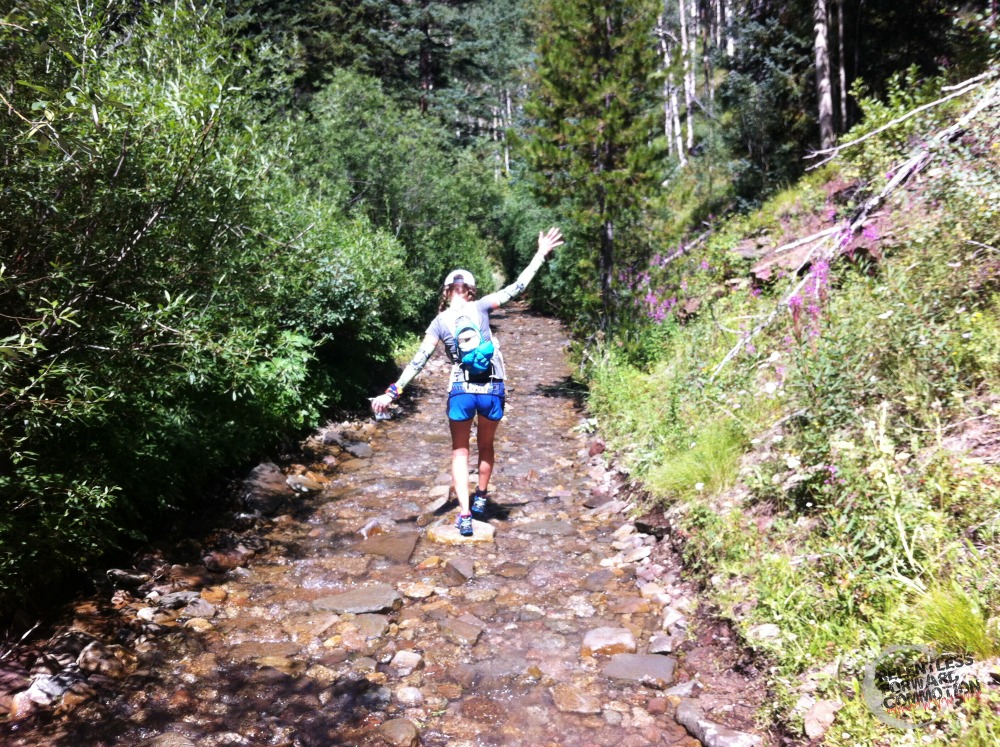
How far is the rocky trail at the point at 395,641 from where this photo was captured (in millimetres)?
3670

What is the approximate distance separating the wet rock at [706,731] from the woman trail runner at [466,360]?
304cm

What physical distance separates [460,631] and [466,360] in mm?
2425

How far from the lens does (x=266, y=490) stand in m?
7.46

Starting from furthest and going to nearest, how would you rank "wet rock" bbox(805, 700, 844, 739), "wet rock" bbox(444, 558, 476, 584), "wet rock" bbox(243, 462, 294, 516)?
"wet rock" bbox(243, 462, 294, 516) → "wet rock" bbox(444, 558, 476, 584) → "wet rock" bbox(805, 700, 844, 739)

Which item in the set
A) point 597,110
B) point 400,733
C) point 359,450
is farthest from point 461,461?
point 597,110

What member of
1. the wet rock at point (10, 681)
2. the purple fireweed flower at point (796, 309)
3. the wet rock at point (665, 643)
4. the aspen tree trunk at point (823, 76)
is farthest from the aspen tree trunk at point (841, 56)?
the wet rock at point (10, 681)

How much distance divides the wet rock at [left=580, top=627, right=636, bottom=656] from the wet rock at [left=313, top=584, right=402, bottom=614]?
1.59 meters

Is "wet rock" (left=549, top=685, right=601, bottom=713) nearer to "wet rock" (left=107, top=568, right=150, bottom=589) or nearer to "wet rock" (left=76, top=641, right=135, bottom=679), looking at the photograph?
"wet rock" (left=76, top=641, right=135, bottom=679)

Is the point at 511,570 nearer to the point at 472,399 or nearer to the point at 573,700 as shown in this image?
the point at 472,399

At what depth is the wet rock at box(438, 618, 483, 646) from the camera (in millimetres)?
4645

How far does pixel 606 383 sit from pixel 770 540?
611 centimetres

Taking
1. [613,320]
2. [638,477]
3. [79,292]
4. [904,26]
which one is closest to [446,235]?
[613,320]

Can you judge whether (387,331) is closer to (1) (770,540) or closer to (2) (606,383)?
(2) (606,383)

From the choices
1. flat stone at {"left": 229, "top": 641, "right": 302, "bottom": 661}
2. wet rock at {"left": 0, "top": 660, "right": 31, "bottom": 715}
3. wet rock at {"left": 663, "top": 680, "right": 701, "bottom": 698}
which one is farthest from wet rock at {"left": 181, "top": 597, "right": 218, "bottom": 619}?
wet rock at {"left": 663, "top": 680, "right": 701, "bottom": 698}
